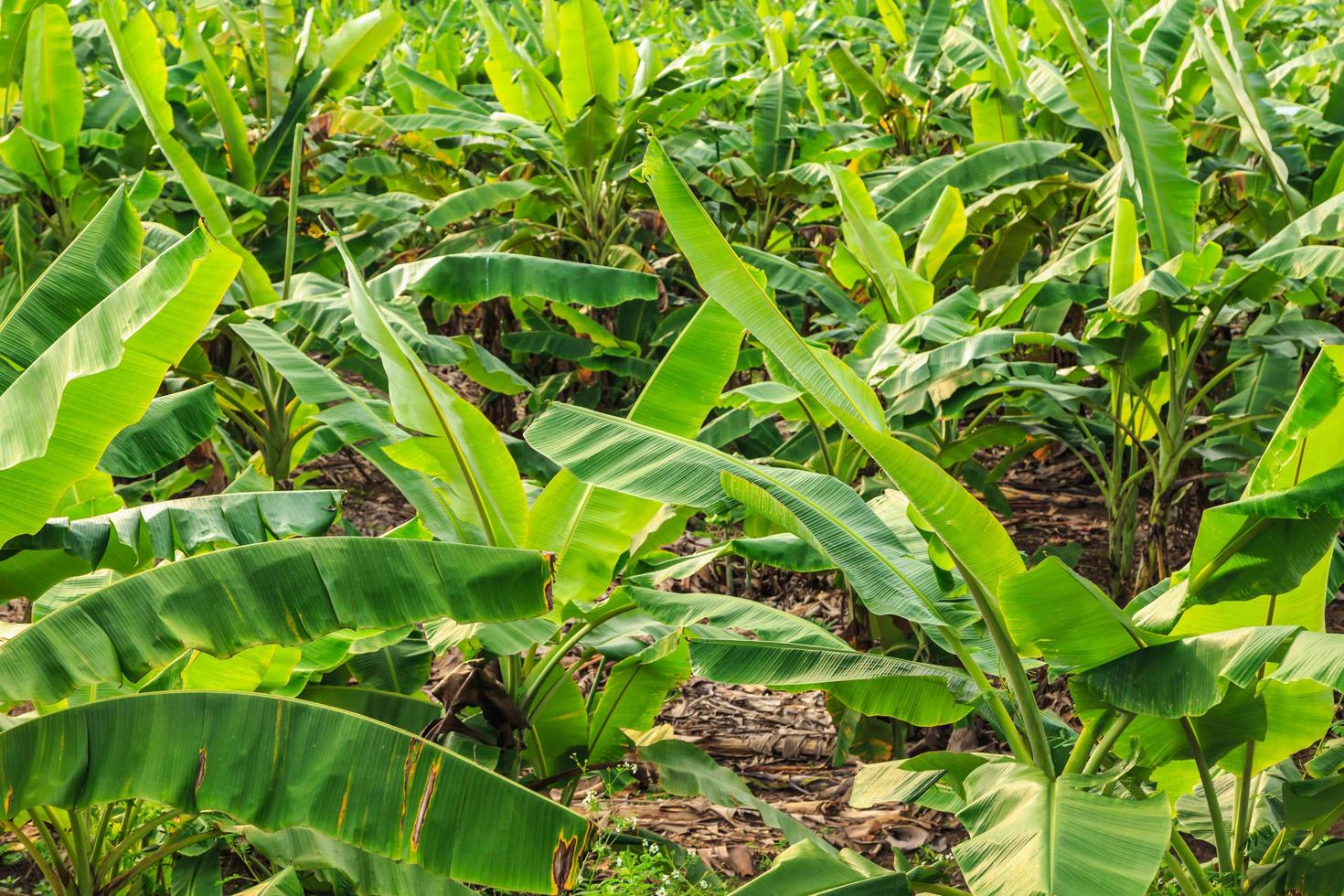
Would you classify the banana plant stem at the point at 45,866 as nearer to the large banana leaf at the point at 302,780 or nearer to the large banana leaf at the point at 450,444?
the large banana leaf at the point at 302,780

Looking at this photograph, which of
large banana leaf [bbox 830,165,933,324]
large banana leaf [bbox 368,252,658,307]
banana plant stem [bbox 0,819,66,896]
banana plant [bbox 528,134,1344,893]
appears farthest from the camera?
large banana leaf [bbox 368,252,658,307]

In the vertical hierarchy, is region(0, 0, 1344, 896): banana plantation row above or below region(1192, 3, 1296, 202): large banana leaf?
below

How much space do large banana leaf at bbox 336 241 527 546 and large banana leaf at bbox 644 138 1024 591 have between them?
70 cm

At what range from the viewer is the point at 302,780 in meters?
2.08

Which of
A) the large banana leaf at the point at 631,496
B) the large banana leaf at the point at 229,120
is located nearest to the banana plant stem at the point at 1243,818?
the large banana leaf at the point at 631,496

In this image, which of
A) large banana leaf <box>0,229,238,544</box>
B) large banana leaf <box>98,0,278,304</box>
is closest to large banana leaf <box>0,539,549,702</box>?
large banana leaf <box>0,229,238,544</box>

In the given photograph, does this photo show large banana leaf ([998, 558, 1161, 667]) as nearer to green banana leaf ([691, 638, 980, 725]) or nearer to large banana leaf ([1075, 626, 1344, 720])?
large banana leaf ([1075, 626, 1344, 720])

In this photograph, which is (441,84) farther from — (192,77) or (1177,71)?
(1177,71)

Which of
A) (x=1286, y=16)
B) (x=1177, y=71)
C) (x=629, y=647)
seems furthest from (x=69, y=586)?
(x=1286, y=16)

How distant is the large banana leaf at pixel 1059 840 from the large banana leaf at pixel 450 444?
1278 millimetres

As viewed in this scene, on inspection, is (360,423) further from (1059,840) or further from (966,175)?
(966,175)

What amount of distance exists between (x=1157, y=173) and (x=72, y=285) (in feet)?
11.2

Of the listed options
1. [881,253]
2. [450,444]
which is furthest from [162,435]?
[881,253]

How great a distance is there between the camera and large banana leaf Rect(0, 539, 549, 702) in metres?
2.08
